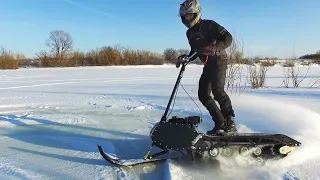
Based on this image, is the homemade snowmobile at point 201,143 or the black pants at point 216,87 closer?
the homemade snowmobile at point 201,143

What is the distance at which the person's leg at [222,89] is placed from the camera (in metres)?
3.43

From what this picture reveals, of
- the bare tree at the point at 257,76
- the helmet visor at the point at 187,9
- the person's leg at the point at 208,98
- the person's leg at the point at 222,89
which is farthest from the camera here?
the bare tree at the point at 257,76

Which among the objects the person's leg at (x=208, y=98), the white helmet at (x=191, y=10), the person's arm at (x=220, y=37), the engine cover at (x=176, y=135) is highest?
the white helmet at (x=191, y=10)

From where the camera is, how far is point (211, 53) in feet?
10.6

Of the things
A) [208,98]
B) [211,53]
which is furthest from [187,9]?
[208,98]

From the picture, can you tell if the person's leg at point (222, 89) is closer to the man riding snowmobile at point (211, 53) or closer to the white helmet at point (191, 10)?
the man riding snowmobile at point (211, 53)

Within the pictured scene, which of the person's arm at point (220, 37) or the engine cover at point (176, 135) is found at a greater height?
the person's arm at point (220, 37)

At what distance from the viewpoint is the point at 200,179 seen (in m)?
2.88

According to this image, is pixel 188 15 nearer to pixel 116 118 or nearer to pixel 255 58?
pixel 116 118

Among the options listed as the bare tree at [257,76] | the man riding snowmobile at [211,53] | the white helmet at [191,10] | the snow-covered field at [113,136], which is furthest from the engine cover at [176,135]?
the bare tree at [257,76]

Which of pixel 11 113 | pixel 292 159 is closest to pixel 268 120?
pixel 292 159

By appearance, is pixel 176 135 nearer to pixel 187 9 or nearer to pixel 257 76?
pixel 187 9

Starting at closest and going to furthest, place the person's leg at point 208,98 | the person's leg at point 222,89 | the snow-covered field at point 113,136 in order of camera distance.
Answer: the snow-covered field at point 113,136, the person's leg at point 222,89, the person's leg at point 208,98

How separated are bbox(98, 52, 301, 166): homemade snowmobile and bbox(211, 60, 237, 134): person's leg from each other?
0.84 feet
